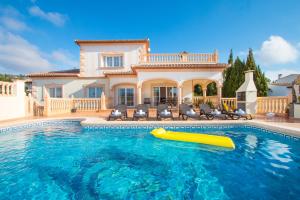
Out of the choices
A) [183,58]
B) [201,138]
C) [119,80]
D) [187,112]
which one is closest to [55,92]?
[119,80]

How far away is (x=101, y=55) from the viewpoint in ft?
57.5

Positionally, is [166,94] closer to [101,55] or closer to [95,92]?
[95,92]

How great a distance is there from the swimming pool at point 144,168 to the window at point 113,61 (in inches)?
481

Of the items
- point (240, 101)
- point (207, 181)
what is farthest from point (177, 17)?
point (207, 181)

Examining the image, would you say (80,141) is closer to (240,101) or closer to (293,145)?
(293,145)

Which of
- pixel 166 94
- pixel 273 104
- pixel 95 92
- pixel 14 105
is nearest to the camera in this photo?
pixel 14 105

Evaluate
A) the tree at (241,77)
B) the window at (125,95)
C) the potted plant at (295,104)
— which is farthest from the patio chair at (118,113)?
the tree at (241,77)

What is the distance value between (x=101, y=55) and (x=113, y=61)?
1.52 meters

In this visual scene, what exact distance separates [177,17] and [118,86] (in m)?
10.2

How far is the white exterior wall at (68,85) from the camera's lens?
16891mm

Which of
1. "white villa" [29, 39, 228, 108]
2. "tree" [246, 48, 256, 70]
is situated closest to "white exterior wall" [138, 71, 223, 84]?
"white villa" [29, 39, 228, 108]

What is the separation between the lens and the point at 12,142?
21.0 ft

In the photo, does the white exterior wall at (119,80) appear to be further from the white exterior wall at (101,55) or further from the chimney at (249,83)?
the chimney at (249,83)

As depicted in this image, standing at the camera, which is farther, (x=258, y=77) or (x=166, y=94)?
(x=258, y=77)
